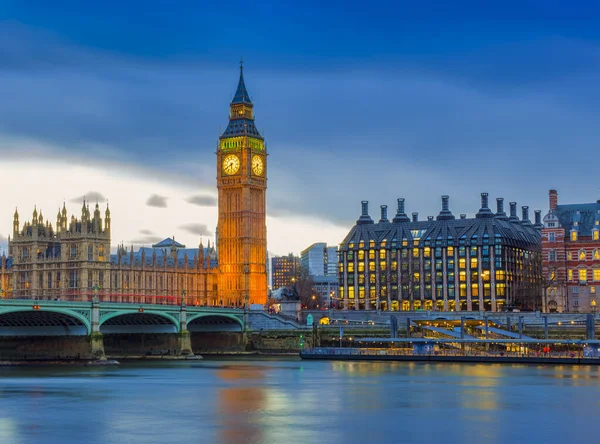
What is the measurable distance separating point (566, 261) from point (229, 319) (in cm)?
4573

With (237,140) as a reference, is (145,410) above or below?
below

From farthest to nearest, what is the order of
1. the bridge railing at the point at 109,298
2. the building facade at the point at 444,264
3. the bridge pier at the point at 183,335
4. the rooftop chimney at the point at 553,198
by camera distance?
1. the building facade at the point at 444,264
2. the bridge railing at the point at 109,298
3. the rooftop chimney at the point at 553,198
4. the bridge pier at the point at 183,335

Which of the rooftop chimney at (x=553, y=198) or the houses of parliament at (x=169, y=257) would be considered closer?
the rooftop chimney at (x=553, y=198)

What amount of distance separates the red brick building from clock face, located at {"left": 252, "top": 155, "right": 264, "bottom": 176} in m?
61.2

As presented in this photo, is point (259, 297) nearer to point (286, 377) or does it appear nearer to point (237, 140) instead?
point (237, 140)

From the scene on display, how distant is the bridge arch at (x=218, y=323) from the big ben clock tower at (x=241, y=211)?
133ft

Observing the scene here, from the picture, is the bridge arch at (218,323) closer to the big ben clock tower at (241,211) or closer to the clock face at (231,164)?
the big ben clock tower at (241,211)

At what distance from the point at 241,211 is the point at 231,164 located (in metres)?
8.91

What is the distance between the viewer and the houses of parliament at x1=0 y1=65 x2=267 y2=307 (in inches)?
6663

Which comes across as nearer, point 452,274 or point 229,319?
point 229,319

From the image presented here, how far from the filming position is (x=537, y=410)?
6562 centimetres

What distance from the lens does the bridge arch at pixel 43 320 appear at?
108875 millimetres

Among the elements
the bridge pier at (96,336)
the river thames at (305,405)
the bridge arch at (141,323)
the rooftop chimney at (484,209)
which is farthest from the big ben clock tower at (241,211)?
the river thames at (305,405)

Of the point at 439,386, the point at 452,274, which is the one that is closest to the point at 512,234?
the point at 452,274
